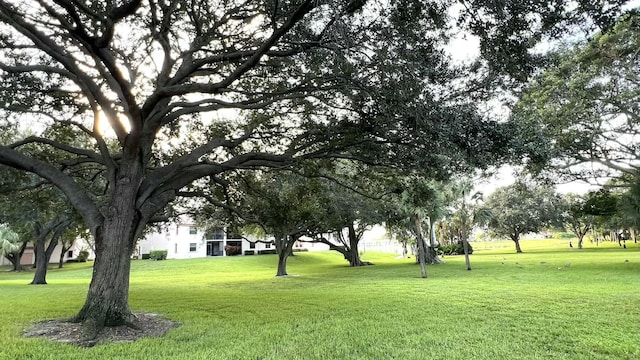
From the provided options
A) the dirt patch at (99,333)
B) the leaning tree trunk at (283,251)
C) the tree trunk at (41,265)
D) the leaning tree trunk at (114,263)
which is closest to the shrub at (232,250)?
the leaning tree trunk at (283,251)

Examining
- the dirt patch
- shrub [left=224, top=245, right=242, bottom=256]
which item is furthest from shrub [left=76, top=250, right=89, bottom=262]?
the dirt patch

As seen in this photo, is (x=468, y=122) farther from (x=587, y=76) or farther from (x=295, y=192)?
(x=587, y=76)

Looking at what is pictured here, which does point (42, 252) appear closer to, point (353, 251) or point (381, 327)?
point (353, 251)

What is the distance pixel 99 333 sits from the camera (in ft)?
23.7

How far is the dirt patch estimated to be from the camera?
6.86 metres

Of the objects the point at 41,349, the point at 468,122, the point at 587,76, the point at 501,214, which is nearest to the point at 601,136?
the point at 587,76

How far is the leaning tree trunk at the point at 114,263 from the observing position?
7.56 m

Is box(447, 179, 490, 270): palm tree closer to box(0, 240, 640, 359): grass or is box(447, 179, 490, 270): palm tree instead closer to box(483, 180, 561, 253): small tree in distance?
box(0, 240, 640, 359): grass

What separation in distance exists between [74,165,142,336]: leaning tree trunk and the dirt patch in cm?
16

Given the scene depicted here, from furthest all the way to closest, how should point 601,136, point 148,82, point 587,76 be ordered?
point 601,136, point 587,76, point 148,82

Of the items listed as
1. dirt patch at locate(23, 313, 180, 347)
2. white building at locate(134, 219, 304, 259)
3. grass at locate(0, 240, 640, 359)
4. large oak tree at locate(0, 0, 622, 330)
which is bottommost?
grass at locate(0, 240, 640, 359)

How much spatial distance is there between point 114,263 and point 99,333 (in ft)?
4.38

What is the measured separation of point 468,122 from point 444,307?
509 centimetres

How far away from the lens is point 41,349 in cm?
605
